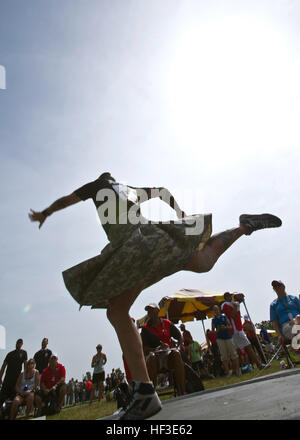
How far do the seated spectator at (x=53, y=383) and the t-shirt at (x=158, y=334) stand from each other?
10.5ft

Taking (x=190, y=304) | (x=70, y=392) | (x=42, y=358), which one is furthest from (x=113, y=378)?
(x=42, y=358)

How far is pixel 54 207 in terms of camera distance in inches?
100

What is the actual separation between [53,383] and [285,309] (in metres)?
5.40

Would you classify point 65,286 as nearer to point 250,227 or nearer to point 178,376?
point 250,227

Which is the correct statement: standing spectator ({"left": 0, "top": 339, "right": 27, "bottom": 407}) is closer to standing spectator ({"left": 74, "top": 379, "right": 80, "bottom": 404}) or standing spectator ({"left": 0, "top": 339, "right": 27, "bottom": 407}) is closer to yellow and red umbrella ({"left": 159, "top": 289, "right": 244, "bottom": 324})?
yellow and red umbrella ({"left": 159, "top": 289, "right": 244, "bottom": 324})

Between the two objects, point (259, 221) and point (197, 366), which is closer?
point (259, 221)

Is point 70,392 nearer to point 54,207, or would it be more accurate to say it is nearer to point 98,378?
point 98,378

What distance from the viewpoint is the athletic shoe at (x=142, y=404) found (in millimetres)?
1995

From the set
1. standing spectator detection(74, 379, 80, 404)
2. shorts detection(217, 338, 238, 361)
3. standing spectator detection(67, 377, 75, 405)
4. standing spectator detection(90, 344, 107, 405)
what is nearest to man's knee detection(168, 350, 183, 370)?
shorts detection(217, 338, 238, 361)

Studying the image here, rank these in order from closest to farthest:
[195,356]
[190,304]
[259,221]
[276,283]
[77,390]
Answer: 1. [259,221]
2. [276,283]
3. [195,356]
4. [190,304]
5. [77,390]

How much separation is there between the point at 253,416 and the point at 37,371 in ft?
22.9

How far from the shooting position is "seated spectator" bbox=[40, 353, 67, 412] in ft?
23.0

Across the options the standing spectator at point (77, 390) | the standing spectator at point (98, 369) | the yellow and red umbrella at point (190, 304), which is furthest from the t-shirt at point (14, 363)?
the standing spectator at point (77, 390)

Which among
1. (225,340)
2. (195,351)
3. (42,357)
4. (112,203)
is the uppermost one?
(112,203)
